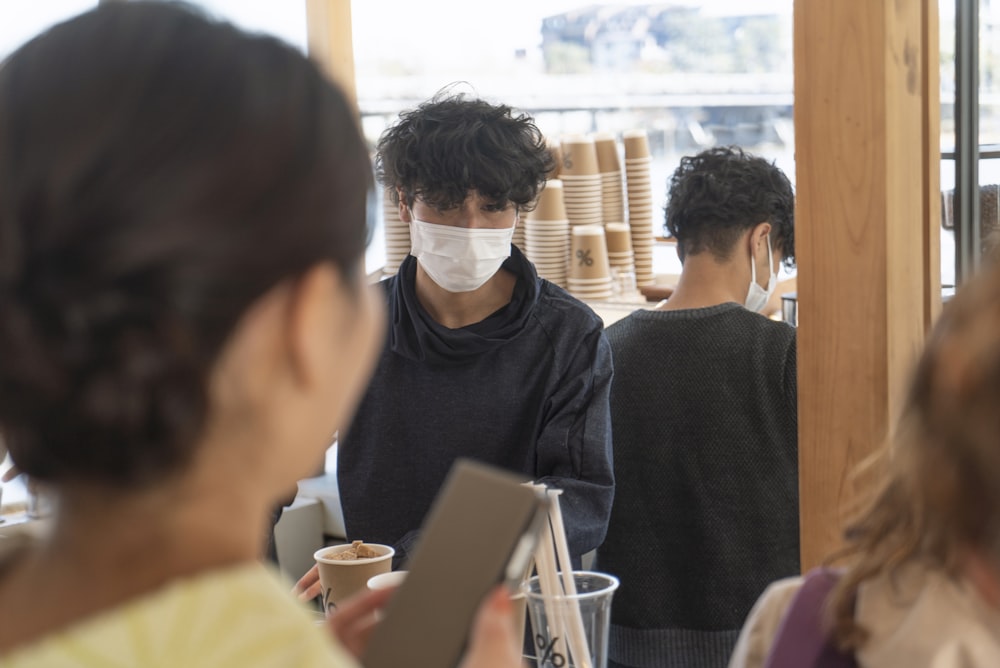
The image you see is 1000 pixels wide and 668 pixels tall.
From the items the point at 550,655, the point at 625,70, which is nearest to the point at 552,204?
the point at 625,70

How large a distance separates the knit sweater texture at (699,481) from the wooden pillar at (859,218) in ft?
2.41

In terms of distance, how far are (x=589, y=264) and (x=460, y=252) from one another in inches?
40.8

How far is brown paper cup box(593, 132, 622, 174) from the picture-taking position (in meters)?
2.95

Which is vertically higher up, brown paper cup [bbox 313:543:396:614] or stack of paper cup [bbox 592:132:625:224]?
stack of paper cup [bbox 592:132:625:224]

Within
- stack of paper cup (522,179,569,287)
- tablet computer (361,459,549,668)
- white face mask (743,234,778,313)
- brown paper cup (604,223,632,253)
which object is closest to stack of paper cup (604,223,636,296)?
brown paper cup (604,223,632,253)

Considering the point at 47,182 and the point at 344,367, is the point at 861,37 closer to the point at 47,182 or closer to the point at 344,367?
the point at 344,367

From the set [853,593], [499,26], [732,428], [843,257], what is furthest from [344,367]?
[499,26]

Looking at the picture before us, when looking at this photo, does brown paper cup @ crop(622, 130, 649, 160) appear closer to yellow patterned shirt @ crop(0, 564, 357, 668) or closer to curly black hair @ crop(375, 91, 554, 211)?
curly black hair @ crop(375, 91, 554, 211)

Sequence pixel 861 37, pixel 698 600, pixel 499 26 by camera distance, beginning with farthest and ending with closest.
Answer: pixel 499 26
pixel 698 600
pixel 861 37

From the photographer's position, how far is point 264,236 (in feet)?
1.80

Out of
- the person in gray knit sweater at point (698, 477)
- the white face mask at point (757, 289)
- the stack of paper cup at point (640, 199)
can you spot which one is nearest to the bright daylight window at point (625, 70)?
the stack of paper cup at point (640, 199)

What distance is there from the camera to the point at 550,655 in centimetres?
118

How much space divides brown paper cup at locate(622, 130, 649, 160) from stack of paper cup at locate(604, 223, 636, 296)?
0.19m

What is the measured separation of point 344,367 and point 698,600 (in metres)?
1.72
